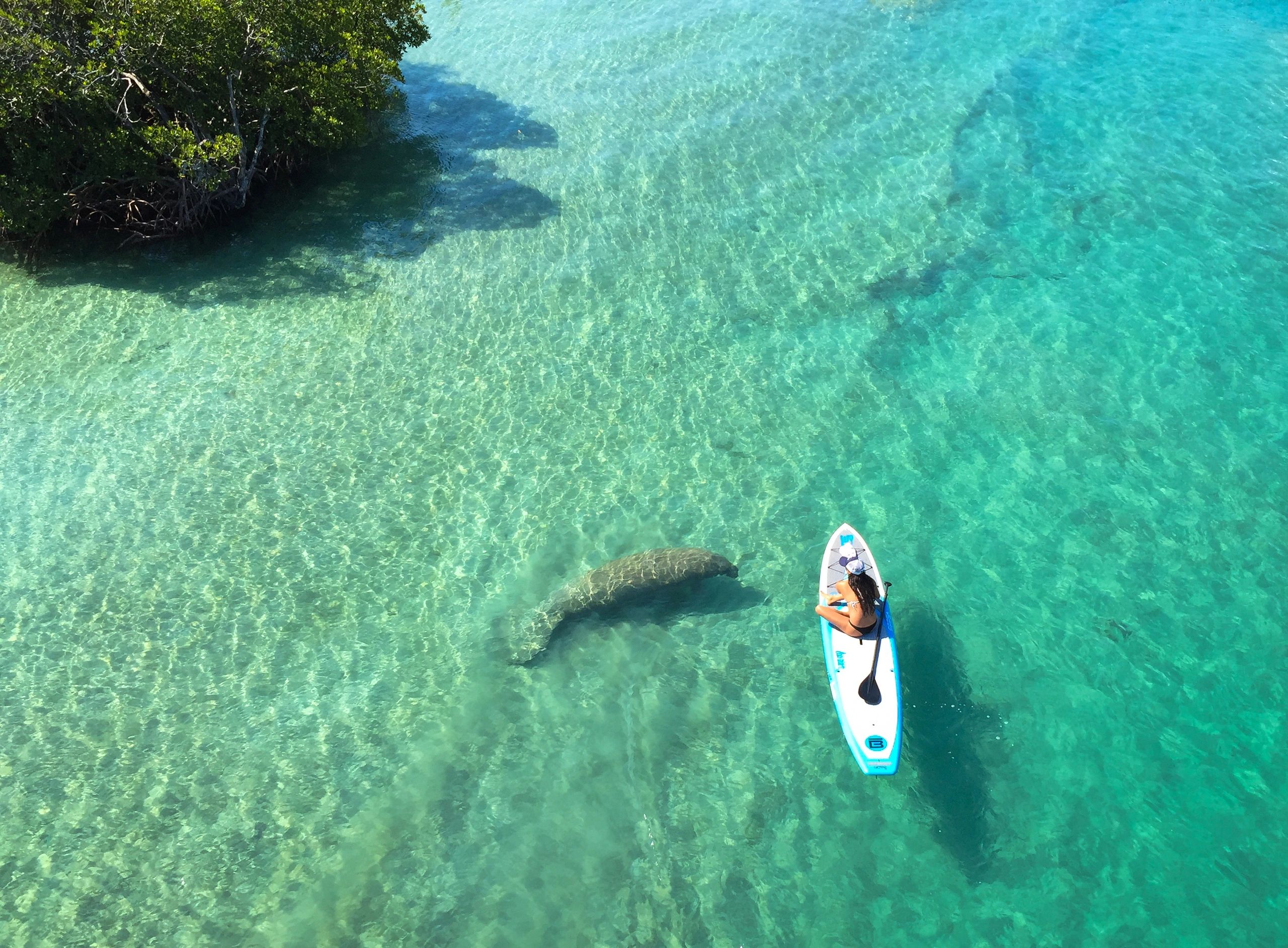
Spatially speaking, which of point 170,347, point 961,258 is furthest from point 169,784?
point 961,258

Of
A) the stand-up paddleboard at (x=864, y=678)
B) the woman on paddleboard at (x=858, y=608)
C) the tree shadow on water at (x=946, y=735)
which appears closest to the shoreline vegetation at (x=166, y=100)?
the stand-up paddleboard at (x=864, y=678)

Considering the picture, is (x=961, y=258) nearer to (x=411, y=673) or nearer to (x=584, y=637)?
(x=584, y=637)

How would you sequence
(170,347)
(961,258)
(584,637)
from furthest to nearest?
(961,258) < (170,347) < (584,637)

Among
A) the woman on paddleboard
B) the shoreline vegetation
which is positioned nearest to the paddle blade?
the woman on paddleboard

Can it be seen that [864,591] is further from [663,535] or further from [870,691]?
[663,535]

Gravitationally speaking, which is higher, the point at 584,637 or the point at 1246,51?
the point at 1246,51

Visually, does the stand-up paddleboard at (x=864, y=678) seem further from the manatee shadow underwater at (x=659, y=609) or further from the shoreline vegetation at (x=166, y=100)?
the shoreline vegetation at (x=166, y=100)

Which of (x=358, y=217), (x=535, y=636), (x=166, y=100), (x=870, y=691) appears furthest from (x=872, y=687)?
(x=166, y=100)
